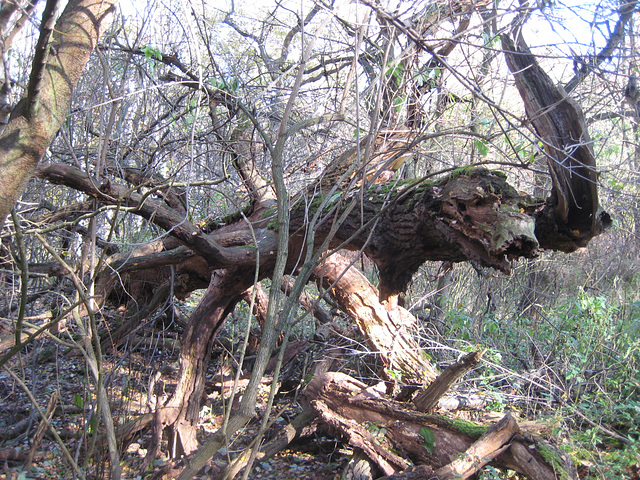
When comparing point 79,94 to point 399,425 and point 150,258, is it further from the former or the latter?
point 399,425

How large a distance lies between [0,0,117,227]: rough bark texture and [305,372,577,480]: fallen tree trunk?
117 inches

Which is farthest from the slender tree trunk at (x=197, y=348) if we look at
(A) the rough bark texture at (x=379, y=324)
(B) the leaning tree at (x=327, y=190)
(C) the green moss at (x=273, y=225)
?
(A) the rough bark texture at (x=379, y=324)

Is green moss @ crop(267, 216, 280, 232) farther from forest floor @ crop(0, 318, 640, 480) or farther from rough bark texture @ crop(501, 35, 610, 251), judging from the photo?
rough bark texture @ crop(501, 35, 610, 251)

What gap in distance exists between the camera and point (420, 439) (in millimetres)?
3648

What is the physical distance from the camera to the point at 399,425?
3779 millimetres

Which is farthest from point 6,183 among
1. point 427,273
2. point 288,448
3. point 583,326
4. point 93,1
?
point 427,273

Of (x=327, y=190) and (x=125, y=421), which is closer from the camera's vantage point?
(x=125, y=421)

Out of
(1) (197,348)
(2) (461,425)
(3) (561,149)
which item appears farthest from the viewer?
(1) (197,348)

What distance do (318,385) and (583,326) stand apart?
8.50ft

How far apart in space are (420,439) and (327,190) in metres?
2.15

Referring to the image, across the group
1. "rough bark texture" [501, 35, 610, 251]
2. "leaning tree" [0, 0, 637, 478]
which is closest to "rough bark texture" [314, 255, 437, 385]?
"leaning tree" [0, 0, 637, 478]

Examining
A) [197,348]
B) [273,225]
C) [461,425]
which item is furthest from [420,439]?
[197,348]

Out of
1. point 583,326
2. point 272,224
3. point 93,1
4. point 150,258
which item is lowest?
point 583,326

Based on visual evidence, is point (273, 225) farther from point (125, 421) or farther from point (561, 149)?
point (561, 149)
